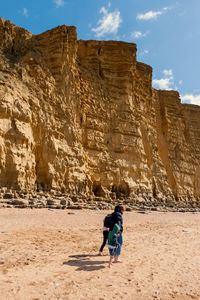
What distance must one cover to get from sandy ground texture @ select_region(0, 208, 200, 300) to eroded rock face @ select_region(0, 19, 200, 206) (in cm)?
703

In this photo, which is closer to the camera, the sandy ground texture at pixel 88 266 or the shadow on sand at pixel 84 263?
the sandy ground texture at pixel 88 266

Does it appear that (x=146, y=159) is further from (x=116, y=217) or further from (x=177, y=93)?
(x=116, y=217)

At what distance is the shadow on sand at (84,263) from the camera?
4.38 m

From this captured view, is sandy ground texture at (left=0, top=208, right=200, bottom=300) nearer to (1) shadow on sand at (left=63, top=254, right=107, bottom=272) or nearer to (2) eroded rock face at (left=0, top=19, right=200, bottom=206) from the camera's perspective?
(1) shadow on sand at (left=63, top=254, right=107, bottom=272)

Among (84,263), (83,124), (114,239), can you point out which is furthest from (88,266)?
(83,124)

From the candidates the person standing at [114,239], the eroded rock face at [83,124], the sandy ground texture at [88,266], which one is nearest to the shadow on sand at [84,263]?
the sandy ground texture at [88,266]

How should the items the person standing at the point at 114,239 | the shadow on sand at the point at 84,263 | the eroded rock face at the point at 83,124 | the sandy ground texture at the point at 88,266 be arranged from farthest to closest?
the eroded rock face at the point at 83,124 < the person standing at the point at 114,239 < the shadow on sand at the point at 84,263 < the sandy ground texture at the point at 88,266

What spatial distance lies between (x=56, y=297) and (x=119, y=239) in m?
2.03

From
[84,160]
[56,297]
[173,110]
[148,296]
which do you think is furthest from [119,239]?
[173,110]

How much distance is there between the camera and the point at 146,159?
23578 millimetres

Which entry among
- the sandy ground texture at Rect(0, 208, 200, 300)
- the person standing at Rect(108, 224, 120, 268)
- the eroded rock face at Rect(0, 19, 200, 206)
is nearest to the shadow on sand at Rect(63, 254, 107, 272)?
the sandy ground texture at Rect(0, 208, 200, 300)

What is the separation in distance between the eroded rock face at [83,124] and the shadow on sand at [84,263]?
841cm

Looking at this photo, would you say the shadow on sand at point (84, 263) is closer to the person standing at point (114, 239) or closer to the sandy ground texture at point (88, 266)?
the sandy ground texture at point (88, 266)

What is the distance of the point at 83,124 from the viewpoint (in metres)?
19.4
